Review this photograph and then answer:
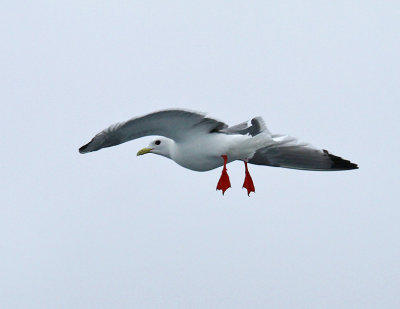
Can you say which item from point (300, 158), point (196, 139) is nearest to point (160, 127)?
point (196, 139)

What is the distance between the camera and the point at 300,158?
32531 mm

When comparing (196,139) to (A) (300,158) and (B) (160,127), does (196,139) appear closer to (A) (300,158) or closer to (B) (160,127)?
(B) (160,127)

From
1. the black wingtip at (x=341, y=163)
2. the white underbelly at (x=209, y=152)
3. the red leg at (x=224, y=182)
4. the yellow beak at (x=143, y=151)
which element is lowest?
the red leg at (x=224, y=182)

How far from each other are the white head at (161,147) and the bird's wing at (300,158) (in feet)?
9.55

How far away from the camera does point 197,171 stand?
99.3 ft

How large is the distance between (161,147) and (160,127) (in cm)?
189

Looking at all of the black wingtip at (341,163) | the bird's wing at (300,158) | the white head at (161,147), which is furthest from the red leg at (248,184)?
the black wingtip at (341,163)

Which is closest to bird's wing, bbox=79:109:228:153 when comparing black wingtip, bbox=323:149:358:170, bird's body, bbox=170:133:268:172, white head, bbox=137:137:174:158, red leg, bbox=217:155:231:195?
bird's body, bbox=170:133:268:172

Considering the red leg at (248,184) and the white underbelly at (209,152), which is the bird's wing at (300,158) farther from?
the white underbelly at (209,152)

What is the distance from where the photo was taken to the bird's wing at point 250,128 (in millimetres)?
29484

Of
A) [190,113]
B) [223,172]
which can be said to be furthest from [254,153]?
[190,113]

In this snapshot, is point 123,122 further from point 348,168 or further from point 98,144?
point 348,168

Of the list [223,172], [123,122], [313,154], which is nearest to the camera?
[123,122]

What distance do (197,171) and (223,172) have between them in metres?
0.68
